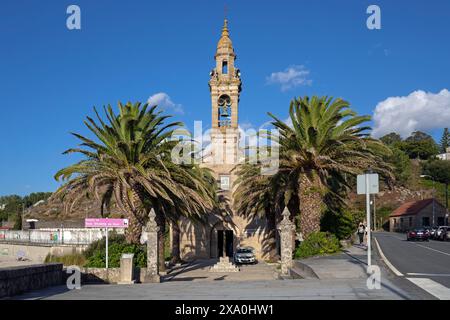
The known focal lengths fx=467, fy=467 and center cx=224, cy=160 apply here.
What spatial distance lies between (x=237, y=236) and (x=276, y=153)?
70.7ft

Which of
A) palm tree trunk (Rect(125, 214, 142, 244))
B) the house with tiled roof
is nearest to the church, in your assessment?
palm tree trunk (Rect(125, 214, 142, 244))

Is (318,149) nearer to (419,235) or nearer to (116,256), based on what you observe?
(116,256)

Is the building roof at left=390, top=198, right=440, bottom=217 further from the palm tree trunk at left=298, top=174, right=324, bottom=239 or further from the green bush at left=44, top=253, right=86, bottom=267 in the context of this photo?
the palm tree trunk at left=298, top=174, right=324, bottom=239

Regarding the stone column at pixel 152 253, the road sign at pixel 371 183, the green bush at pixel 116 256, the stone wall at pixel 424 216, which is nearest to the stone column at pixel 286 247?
the stone column at pixel 152 253

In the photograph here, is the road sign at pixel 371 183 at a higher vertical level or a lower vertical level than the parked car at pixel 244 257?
higher

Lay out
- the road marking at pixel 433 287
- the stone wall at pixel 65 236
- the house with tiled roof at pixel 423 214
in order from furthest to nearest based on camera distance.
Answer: the house with tiled roof at pixel 423 214, the stone wall at pixel 65 236, the road marking at pixel 433 287

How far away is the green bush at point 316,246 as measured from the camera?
22.9 m

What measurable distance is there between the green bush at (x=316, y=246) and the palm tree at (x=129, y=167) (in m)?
6.21

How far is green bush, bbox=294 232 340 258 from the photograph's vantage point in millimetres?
22938

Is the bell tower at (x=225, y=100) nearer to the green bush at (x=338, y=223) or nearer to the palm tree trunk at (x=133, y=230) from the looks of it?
the green bush at (x=338, y=223)

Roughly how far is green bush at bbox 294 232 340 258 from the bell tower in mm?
21853

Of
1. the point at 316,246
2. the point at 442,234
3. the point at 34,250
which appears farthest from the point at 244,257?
the point at 34,250

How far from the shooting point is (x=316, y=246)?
23.2 meters
